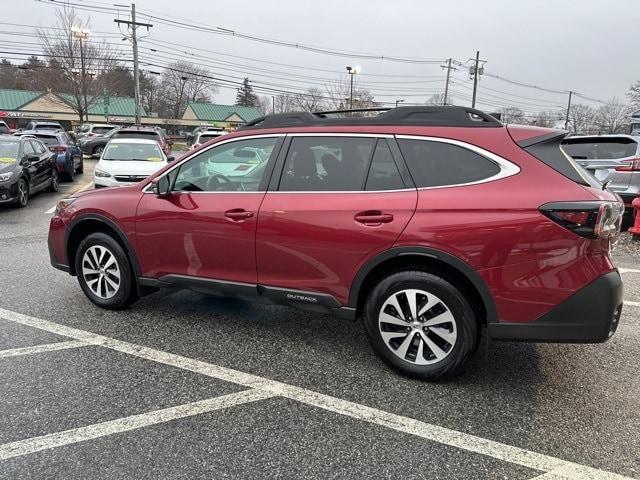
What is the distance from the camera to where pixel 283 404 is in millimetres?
3062

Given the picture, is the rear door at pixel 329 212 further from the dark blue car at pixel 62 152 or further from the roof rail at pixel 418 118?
the dark blue car at pixel 62 152

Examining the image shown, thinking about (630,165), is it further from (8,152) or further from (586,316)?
(8,152)

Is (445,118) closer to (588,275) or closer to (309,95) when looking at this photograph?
(588,275)

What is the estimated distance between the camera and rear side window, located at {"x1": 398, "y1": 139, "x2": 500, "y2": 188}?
3.13 meters

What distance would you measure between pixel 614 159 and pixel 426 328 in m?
7.20

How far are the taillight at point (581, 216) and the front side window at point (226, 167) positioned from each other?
82.6 inches

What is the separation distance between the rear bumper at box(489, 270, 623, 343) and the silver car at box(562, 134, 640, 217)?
585 cm

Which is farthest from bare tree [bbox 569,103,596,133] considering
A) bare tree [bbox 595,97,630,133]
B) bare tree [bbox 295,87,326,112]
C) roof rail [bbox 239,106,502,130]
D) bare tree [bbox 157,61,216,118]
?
roof rail [bbox 239,106,502,130]

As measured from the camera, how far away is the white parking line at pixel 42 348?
367 centimetres

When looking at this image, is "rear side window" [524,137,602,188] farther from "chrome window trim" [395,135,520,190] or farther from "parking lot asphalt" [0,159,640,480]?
"parking lot asphalt" [0,159,640,480]

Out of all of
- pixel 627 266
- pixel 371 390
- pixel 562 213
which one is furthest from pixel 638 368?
pixel 627 266

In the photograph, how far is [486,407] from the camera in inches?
120

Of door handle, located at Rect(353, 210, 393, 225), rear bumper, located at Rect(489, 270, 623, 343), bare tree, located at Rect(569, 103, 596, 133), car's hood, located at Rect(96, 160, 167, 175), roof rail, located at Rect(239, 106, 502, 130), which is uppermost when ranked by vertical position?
bare tree, located at Rect(569, 103, 596, 133)

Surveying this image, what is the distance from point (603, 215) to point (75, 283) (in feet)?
16.8
